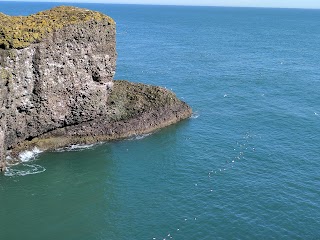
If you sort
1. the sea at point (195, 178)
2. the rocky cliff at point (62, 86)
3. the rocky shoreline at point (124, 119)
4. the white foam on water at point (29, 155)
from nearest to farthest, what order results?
the sea at point (195, 178) < the rocky cliff at point (62, 86) < the white foam on water at point (29, 155) < the rocky shoreline at point (124, 119)

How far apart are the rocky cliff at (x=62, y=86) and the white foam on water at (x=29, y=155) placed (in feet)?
2.47

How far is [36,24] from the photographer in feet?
179

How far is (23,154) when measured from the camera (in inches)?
2281

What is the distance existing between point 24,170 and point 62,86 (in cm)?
1251

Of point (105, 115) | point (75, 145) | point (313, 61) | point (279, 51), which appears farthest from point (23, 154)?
point (279, 51)

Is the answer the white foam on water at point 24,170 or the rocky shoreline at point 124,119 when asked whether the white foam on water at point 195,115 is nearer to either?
the rocky shoreline at point 124,119

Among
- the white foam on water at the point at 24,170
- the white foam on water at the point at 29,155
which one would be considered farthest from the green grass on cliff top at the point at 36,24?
the white foam on water at the point at 24,170

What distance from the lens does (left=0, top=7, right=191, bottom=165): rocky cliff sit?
52.1m

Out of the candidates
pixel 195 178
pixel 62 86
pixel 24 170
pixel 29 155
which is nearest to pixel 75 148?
pixel 29 155

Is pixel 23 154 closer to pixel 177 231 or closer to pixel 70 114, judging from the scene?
pixel 70 114

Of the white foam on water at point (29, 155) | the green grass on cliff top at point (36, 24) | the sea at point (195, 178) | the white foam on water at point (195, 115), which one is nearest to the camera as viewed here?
the sea at point (195, 178)

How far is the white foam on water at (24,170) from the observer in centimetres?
5350

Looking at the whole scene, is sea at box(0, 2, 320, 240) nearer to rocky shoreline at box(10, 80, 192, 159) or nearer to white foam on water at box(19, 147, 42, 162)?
white foam on water at box(19, 147, 42, 162)

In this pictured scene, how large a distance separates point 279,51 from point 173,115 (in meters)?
72.8
